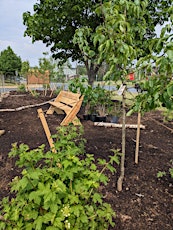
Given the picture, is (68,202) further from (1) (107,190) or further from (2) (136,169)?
(2) (136,169)

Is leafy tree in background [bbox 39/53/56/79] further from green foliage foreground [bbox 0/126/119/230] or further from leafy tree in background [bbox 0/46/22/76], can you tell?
leafy tree in background [bbox 0/46/22/76]

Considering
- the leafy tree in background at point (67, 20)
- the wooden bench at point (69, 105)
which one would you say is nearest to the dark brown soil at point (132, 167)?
the wooden bench at point (69, 105)

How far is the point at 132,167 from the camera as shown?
8.74 ft

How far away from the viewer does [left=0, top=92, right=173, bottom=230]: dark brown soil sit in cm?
191

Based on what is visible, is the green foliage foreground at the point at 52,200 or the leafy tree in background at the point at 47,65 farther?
the leafy tree in background at the point at 47,65

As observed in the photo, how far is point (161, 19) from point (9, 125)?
200 inches

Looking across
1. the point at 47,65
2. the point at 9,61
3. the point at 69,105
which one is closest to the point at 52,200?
the point at 69,105

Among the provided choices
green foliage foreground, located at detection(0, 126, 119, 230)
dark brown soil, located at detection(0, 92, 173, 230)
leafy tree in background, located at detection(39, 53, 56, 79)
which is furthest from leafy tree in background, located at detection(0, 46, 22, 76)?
green foliage foreground, located at detection(0, 126, 119, 230)

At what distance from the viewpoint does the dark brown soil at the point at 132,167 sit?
1.91m

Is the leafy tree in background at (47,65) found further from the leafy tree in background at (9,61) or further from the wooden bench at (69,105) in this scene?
the leafy tree in background at (9,61)

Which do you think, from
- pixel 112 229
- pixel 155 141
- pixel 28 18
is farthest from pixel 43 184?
pixel 28 18

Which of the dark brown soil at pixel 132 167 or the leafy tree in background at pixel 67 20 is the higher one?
the leafy tree in background at pixel 67 20

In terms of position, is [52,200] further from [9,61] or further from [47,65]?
[9,61]

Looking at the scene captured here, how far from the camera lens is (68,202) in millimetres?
1196
